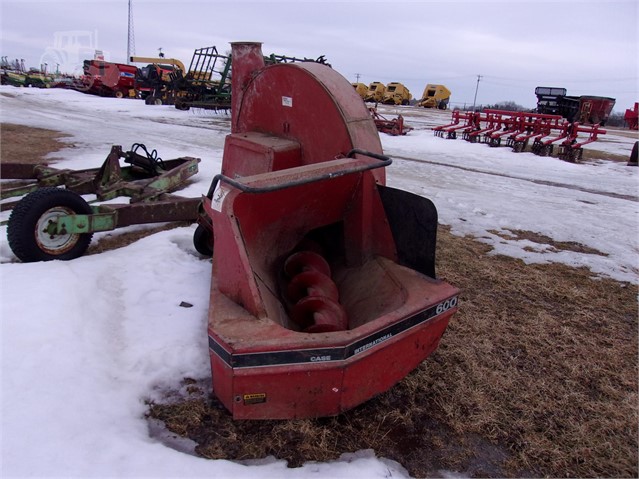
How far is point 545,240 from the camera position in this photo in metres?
5.77

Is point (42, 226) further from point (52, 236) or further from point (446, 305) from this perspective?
point (446, 305)

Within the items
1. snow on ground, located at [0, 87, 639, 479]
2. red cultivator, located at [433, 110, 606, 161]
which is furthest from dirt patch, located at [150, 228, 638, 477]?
red cultivator, located at [433, 110, 606, 161]

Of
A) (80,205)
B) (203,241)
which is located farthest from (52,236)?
(203,241)

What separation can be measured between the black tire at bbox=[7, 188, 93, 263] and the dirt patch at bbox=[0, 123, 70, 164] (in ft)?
16.9

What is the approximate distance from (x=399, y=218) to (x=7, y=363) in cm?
241

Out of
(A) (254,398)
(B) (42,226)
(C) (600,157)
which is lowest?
(A) (254,398)

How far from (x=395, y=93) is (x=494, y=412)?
43.6m

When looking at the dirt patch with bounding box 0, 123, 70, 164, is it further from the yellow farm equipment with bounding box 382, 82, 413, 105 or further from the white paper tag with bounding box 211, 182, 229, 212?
the yellow farm equipment with bounding box 382, 82, 413, 105

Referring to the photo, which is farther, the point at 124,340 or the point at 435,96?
the point at 435,96

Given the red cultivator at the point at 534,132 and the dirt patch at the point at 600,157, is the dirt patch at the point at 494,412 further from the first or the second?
the dirt patch at the point at 600,157

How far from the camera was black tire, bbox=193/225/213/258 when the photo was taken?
4258 millimetres

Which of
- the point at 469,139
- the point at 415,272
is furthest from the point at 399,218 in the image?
the point at 469,139

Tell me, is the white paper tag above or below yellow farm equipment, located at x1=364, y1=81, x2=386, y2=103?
below

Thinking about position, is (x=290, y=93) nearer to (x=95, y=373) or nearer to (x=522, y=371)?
(x=95, y=373)
